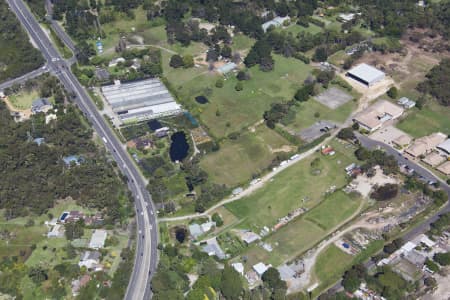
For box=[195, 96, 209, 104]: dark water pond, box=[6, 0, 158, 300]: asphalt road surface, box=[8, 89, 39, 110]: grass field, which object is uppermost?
box=[195, 96, 209, 104]: dark water pond

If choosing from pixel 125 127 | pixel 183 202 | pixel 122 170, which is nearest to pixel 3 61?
pixel 125 127

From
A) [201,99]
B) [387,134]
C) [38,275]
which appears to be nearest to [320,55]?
[387,134]

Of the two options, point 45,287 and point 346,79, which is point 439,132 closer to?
point 346,79

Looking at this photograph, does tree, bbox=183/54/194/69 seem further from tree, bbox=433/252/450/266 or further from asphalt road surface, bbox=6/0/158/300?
tree, bbox=433/252/450/266

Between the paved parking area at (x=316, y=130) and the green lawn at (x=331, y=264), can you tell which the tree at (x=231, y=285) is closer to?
the green lawn at (x=331, y=264)

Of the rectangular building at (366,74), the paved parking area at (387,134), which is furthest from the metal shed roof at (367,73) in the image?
the paved parking area at (387,134)

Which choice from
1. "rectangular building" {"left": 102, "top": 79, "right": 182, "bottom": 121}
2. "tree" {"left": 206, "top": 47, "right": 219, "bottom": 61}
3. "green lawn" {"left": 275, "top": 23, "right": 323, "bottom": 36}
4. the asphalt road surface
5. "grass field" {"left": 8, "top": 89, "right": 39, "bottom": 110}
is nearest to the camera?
the asphalt road surface

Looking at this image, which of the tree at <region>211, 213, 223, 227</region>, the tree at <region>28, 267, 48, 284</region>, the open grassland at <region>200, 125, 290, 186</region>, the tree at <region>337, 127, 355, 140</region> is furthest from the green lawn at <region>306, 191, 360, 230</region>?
the tree at <region>28, 267, 48, 284</region>
